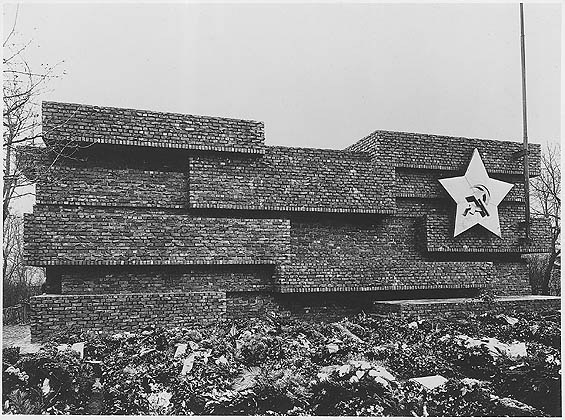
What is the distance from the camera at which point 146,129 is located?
1034 centimetres

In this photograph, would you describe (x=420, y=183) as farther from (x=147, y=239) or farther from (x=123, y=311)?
Result: (x=123, y=311)

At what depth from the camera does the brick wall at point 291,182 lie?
10.8m

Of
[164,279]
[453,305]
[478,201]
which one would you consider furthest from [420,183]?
[164,279]

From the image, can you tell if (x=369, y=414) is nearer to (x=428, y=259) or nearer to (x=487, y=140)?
(x=428, y=259)

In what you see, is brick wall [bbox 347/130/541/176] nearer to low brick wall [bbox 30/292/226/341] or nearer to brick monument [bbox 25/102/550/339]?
brick monument [bbox 25/102/550/339]

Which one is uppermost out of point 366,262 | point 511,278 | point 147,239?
point 147,239

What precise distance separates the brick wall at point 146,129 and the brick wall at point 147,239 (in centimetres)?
123

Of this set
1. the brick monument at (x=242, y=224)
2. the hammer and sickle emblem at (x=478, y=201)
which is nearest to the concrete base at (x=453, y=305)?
the brick monument at (x=242, y=224)

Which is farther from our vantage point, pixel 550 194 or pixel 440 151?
pixel 550 194

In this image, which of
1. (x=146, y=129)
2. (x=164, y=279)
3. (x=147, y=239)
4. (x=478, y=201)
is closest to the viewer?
(x=147, y=239)

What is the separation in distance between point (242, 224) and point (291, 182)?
1300 mm

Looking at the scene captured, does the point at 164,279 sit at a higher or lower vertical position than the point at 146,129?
lower

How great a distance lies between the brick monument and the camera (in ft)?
32.4

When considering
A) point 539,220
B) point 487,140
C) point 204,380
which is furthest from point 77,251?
point 539,220
